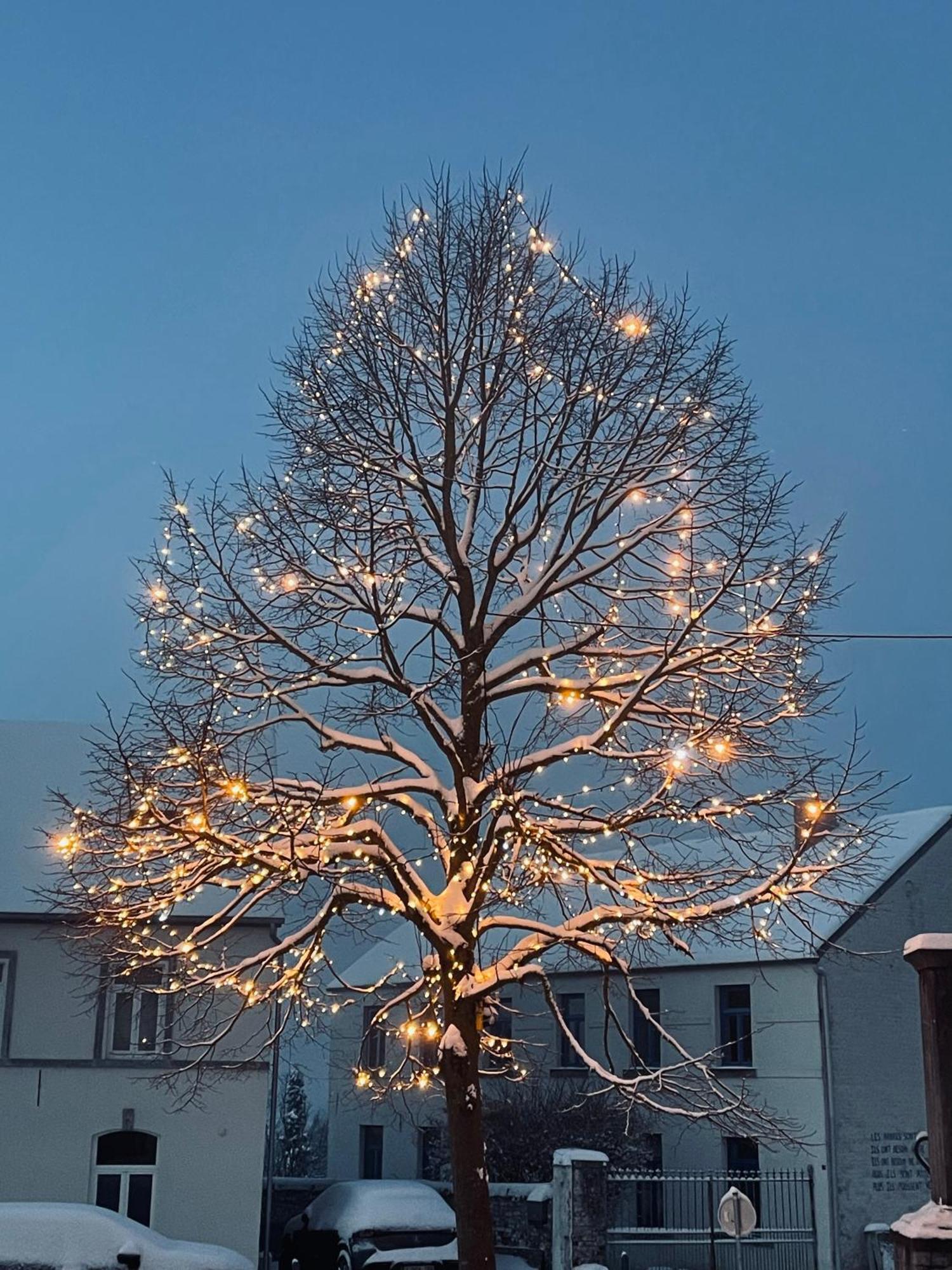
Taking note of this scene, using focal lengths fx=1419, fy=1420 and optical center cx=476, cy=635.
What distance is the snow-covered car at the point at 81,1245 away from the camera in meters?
14.7

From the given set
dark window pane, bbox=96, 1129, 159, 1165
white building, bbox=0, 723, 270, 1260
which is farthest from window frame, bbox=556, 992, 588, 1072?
dark window pane, bbox=96, 1129, 159, 1165

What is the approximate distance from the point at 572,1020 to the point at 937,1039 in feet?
72.3

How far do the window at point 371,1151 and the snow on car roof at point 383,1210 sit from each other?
13.2 m

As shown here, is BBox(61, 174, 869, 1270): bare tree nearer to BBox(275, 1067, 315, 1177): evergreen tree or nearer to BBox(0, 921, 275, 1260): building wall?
BBox(0, 921, 275, 1260): building wall

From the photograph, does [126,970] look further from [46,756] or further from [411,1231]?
[46,756]

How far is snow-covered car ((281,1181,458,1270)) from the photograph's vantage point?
64.2 ft

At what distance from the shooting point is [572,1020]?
31500 millimetres

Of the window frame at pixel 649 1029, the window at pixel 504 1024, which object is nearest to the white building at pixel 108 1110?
the window frame at pixel 649 1029

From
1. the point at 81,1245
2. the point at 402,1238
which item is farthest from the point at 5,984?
the point at 402,1238

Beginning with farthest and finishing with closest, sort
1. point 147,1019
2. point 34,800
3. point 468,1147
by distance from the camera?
point 34,800, point 147,1019, point 468,1147

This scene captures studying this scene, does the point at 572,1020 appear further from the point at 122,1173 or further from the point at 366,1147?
the point at 122,1173

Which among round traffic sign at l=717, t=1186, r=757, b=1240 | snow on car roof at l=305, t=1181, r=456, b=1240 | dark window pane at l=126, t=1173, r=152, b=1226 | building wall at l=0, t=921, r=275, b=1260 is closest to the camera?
round traffic sign at l=717, t=1186, r=757, b=1240

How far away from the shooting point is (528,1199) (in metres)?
21.2

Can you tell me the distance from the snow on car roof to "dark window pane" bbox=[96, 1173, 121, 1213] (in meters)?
3.19
